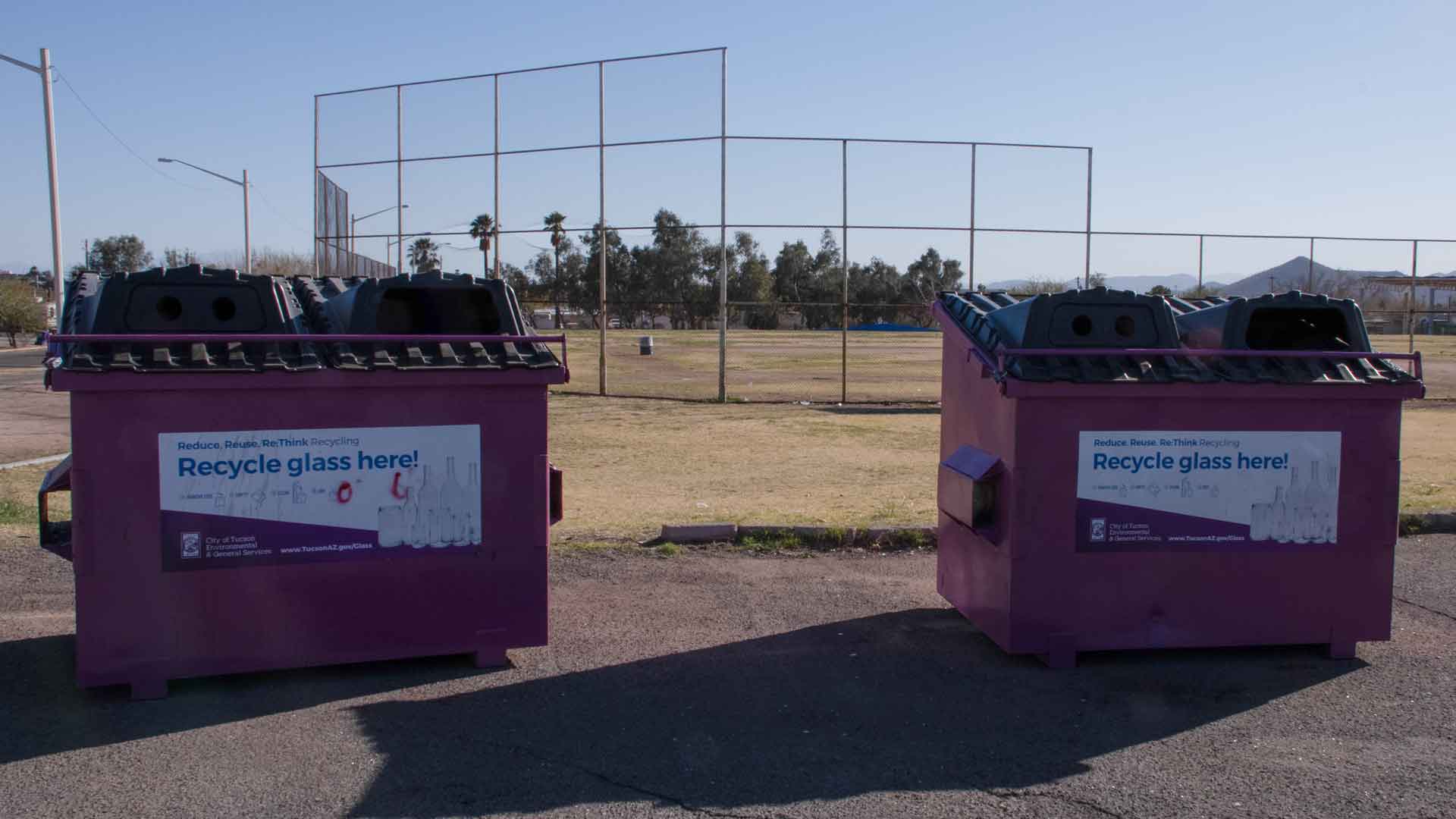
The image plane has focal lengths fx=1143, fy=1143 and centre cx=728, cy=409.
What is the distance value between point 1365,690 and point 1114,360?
5.86ft

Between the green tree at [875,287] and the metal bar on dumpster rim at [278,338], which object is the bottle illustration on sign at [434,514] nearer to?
the metal bar on dumpster rim at [278,338]

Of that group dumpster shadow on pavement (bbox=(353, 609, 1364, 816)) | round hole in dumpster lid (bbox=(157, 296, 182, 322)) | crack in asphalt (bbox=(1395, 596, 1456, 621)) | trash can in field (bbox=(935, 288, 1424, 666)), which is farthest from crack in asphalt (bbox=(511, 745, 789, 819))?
crack in asphalt (bbox=(1395, 596, 1456, 621))

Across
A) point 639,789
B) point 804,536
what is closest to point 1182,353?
point 639,789

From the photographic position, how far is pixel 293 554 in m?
4.79

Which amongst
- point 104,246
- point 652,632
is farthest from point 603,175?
point 104,246

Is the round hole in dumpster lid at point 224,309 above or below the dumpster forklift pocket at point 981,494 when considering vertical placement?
above

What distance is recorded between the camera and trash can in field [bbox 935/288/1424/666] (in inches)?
202

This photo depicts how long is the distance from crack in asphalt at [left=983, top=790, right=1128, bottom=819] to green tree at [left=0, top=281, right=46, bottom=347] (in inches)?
2220

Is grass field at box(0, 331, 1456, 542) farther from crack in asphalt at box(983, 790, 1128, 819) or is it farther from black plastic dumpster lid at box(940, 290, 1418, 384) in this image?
crack in asphalt at box(983, 790, 1128, 819)

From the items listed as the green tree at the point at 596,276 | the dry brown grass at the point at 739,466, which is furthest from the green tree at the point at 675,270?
the dry brown grass at the point at 739,466

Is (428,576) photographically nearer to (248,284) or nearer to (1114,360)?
(248,284)

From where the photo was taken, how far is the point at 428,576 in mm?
5012

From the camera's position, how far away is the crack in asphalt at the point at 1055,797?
3.72 meters

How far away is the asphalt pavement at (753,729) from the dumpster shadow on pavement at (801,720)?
14 mm
